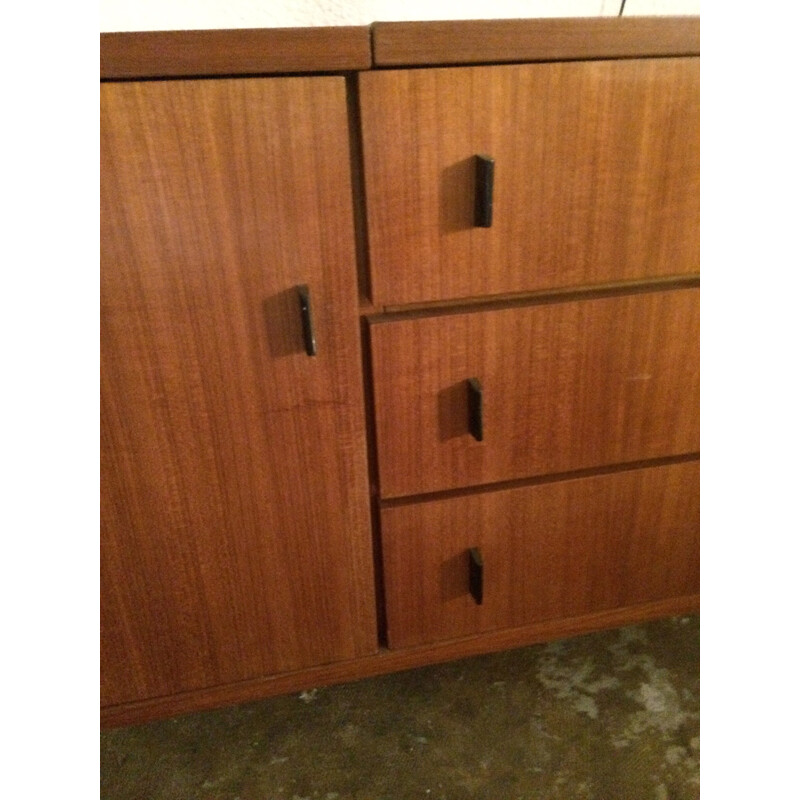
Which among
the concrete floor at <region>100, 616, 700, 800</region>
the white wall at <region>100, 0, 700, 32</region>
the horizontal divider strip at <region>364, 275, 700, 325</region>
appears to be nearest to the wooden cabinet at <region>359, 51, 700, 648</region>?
the horizontal divider strip at <region>364, 275, 700, 325</region>

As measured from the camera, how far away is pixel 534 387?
0.74 m

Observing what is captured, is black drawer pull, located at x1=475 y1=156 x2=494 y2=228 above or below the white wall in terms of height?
below

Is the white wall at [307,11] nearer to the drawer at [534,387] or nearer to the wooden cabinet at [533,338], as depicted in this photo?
the wooden cabinet at [533,338]

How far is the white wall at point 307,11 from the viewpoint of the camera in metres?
0.80

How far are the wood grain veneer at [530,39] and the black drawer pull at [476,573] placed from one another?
56 centimetres

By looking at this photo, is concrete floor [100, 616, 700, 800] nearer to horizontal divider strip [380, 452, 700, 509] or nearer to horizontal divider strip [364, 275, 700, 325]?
horizontal divider strip [380, 452, 700, 509]

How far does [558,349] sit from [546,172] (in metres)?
0.20

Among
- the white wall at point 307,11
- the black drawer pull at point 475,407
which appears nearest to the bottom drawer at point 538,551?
the black drawer pull at point 475,407

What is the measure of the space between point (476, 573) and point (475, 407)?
9.6 inches

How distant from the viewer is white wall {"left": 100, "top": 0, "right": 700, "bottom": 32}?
31.4 inches

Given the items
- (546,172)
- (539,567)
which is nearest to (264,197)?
(546,172)

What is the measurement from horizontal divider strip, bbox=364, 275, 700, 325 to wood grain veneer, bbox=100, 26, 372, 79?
23 centimetres

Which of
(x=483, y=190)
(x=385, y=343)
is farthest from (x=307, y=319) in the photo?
(x=483, y=190)

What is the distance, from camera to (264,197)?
58 centimetres
